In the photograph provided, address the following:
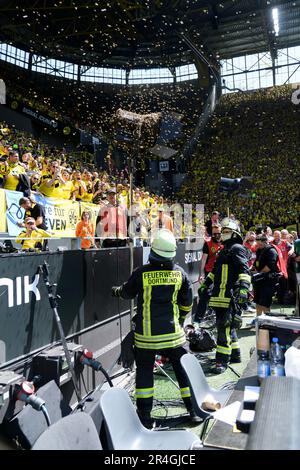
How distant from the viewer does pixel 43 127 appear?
23.1 metres

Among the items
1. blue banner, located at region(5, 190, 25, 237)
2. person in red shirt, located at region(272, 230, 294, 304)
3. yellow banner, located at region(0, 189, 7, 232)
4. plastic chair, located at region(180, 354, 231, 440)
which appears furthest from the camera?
person in red shirt, located at region(272, 230, 294, 304)

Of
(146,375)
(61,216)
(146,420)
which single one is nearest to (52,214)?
(61,216)

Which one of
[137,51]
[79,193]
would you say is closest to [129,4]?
[137,51]

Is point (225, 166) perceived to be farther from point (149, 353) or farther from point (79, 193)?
point (149, 353)

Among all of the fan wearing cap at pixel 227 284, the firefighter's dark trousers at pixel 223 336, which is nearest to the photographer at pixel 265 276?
the fan wearing cap at pixel 227 284

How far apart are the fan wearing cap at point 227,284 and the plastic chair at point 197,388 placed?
76.9 inches

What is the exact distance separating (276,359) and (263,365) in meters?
0.11

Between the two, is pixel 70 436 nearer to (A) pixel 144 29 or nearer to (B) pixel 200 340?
(B) pixel 200 340

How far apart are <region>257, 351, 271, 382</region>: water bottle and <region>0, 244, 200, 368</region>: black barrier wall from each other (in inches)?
79.8

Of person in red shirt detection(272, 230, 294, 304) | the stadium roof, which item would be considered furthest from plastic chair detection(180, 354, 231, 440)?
the stadium roof

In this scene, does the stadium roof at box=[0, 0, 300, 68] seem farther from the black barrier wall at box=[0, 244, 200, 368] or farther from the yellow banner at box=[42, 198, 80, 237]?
the black barrier wall at box=[0, 244, 200, 368]

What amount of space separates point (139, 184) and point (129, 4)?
36.2 feet

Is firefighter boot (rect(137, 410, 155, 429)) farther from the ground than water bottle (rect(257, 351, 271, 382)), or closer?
closer

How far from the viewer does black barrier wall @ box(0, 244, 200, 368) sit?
345 cm
